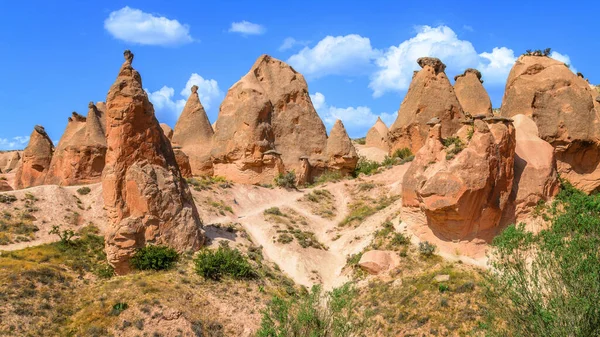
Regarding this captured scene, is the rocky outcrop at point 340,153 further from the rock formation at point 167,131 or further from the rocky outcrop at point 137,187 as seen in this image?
the rocky outcrop at point 137,187

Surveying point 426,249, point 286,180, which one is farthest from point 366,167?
point 426,249

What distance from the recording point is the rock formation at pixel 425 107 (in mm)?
47281

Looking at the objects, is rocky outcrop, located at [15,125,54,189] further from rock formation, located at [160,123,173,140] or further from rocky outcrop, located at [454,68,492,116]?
rocky outcrop, located at [454,68,492,116]

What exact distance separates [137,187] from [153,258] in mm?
3504

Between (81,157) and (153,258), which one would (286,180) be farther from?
(153,258)

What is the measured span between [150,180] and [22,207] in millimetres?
8101

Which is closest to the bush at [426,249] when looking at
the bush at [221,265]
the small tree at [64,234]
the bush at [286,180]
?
the bush at [221,265]

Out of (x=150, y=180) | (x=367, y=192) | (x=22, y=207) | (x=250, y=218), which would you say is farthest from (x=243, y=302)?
(x=367, y=192)

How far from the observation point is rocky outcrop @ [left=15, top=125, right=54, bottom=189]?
49469 mm

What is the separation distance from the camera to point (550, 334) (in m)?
18.1

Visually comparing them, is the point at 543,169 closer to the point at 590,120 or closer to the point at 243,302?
the point at 590,120

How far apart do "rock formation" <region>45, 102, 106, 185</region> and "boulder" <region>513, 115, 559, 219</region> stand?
2704cm

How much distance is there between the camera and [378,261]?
3144 cm

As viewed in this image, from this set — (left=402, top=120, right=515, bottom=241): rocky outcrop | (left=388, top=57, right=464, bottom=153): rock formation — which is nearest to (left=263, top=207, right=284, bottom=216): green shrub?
(left=402, top=120, right=515, bottom=241): rocky outcrop
